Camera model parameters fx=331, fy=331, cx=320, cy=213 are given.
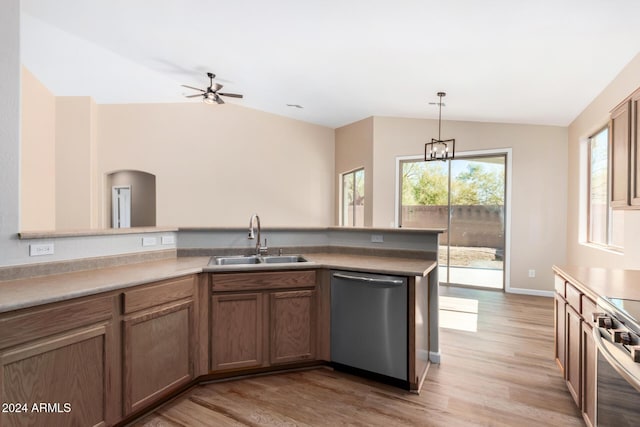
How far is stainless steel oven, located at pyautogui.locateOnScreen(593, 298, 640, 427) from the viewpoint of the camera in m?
1.20

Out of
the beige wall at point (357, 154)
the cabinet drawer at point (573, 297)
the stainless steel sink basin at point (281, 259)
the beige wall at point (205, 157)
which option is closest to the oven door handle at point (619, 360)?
the cabinet drawer at point (573, 297)

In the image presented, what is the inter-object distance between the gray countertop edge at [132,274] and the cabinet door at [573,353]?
34.7 inches

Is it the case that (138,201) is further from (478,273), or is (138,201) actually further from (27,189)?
(478,273)

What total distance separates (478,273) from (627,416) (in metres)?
4.51

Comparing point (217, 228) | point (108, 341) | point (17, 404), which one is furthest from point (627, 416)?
point (217, 228)

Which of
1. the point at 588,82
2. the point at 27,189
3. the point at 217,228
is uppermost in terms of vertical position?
the point at 588,82

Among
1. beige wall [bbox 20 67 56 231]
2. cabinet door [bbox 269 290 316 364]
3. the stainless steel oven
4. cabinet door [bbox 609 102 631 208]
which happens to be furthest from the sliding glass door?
beige wall [bbox 20 67 56 231]

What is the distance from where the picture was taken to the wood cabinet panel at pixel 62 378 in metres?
1.42

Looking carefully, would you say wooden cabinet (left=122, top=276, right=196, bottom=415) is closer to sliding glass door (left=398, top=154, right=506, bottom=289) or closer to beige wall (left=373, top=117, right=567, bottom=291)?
sliding glass door (left=398, top=154, right=506, bottom=289)

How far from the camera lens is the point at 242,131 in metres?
6.53

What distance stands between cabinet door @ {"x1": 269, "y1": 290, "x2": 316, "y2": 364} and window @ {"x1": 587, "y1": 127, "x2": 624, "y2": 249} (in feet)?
10.9

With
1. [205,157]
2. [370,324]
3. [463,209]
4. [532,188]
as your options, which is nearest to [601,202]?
[532,188]

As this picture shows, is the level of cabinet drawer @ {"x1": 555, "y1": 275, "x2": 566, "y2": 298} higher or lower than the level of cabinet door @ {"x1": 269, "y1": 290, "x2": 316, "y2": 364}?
higher

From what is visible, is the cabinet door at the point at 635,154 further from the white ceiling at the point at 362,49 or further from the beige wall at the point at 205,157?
the beige wall at the point at 205,157
